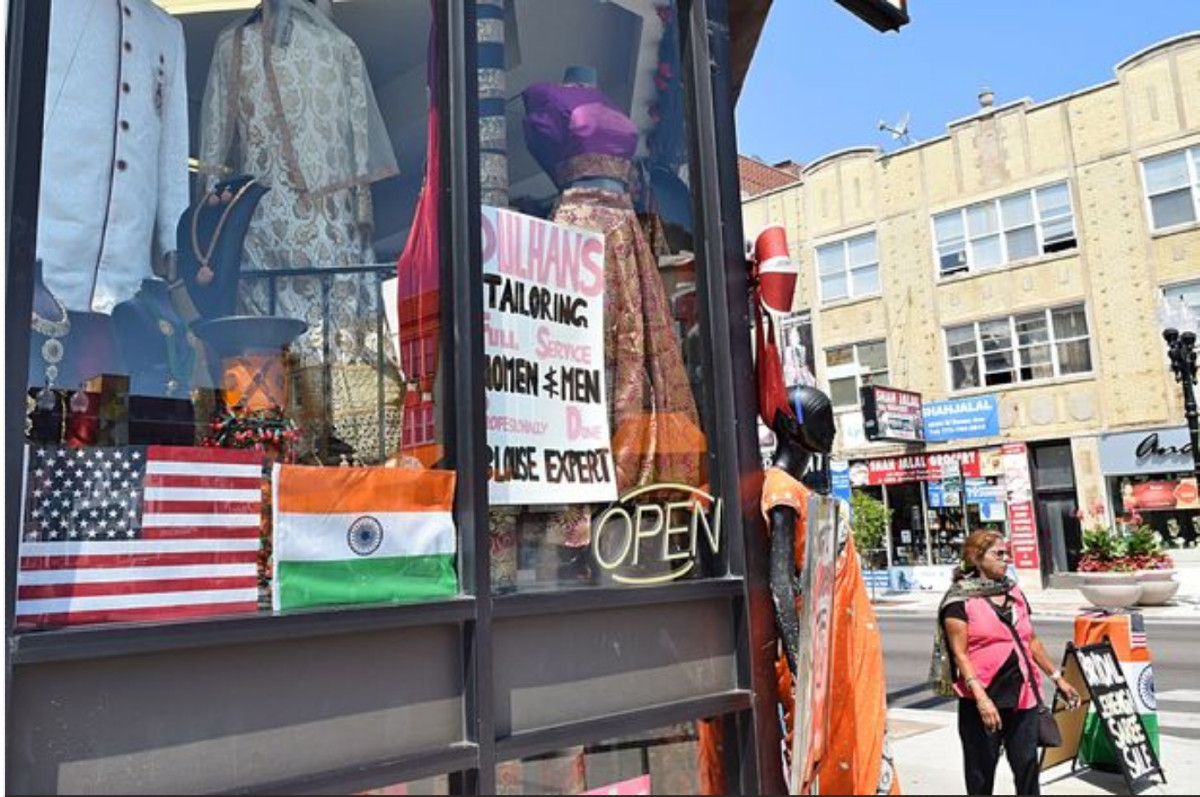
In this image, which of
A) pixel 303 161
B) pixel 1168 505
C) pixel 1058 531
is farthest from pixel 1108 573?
pixel 303 161

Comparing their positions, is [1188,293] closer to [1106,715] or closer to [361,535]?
[1106,715]

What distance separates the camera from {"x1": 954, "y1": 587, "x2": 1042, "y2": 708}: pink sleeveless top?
203 inches

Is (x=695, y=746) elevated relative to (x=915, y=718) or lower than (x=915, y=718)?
elevated

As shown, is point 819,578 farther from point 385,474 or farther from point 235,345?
point 235,345

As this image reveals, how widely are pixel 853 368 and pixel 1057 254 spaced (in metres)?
6.09

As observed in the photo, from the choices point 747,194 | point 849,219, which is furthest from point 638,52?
point 747,194

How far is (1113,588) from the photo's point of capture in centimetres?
1759

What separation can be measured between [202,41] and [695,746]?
301cm

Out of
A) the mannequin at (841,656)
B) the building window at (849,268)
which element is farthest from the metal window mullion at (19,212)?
the building window at (849,268)

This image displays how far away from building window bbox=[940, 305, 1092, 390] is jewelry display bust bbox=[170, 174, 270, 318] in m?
23.6

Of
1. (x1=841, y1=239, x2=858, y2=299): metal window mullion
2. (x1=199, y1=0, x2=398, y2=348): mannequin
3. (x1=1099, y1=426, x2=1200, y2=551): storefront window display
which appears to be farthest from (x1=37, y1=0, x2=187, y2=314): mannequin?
(x1=841, y1=239, x2=858, y2=299): metal window mullion

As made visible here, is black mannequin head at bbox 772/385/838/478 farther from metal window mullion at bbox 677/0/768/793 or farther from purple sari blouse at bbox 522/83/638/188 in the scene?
purple sari blouse at bbox 522/83/638/188

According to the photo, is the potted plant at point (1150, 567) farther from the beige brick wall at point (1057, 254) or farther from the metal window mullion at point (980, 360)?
the metal window mullion at point (980, 360)

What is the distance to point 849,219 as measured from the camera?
2788 cm
